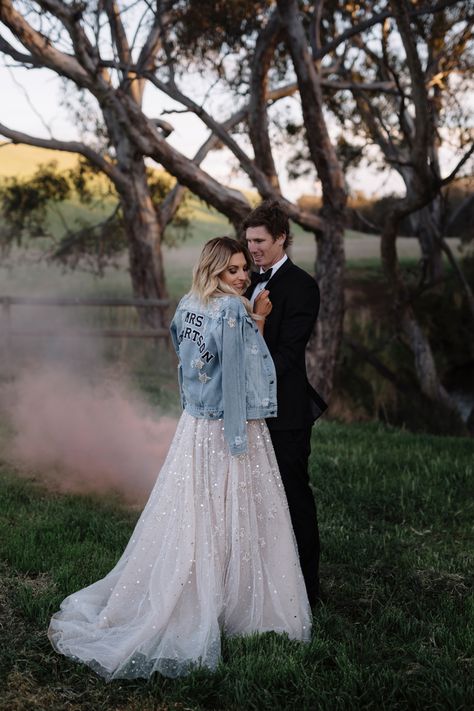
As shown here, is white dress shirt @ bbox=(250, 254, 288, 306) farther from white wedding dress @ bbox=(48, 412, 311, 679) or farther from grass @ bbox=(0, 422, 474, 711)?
grass @ bbox=(0, 422, 474, 711)

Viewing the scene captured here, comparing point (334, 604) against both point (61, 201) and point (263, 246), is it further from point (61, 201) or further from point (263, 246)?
point (61, 201)

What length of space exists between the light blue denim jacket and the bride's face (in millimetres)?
101

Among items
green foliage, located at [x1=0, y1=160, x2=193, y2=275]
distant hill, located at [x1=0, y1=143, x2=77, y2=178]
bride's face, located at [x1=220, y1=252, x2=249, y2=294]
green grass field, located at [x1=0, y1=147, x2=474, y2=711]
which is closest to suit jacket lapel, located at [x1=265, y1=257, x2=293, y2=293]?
bride's face, located at [x1=220, y1=252, x2=249, y2=294]

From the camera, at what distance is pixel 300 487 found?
4.65m

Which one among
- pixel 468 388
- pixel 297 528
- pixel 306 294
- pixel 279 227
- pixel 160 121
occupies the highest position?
pixel 160 121

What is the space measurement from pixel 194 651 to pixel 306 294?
1.84 m

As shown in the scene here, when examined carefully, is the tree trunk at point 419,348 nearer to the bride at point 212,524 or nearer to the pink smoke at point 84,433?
the pink smoke at point 84,433

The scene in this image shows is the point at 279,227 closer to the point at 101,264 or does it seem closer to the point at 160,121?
the point at 160,121

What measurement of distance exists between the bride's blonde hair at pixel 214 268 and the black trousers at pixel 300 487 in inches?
30.3

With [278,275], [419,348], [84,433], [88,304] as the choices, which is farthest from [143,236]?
[278,275]

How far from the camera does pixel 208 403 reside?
4266mm

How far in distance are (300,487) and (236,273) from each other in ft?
4.04

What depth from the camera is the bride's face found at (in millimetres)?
4215

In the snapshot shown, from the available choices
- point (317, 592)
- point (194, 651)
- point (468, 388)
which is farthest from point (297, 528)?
point (468, 388)
